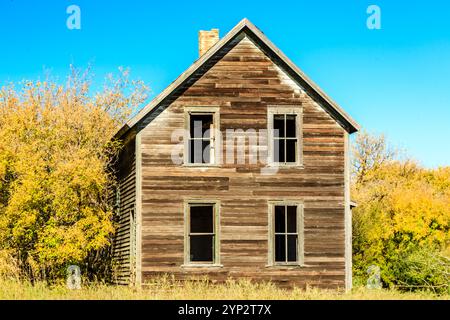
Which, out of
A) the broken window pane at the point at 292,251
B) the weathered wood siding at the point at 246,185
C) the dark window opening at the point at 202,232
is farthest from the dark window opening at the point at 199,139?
the dark window opening at the point at 202,232

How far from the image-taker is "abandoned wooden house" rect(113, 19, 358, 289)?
26141 millimetres

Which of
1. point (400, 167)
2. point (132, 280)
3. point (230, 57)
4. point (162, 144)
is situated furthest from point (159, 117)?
point (400, 167)

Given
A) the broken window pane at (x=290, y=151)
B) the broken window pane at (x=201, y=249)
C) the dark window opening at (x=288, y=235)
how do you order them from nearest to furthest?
the dark window opening at (x=288, y=235) → the broken window pane at (x=290, y=151) → the broken window pane at (x=201, y=249)

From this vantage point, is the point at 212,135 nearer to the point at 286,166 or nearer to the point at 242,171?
the point at 242,171

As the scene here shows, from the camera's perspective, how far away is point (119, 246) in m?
29.4

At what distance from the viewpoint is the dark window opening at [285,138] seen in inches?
1070

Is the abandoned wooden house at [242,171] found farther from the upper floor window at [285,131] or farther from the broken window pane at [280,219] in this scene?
the broken window pane at [280,219]

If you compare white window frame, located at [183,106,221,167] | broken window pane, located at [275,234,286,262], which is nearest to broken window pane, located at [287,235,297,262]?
broken window pane, located at [275,234,286,262]

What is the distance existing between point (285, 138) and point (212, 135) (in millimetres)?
2336

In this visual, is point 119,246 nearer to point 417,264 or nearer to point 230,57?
point 230,57

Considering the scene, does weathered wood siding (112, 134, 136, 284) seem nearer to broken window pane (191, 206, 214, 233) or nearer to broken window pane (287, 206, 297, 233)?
broken window pane (191, 206, 214, 233)

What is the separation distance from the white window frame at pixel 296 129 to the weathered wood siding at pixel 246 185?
146mm

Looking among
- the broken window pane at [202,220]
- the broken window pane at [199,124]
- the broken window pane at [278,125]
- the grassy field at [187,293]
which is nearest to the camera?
the grassy field at [187,293]
